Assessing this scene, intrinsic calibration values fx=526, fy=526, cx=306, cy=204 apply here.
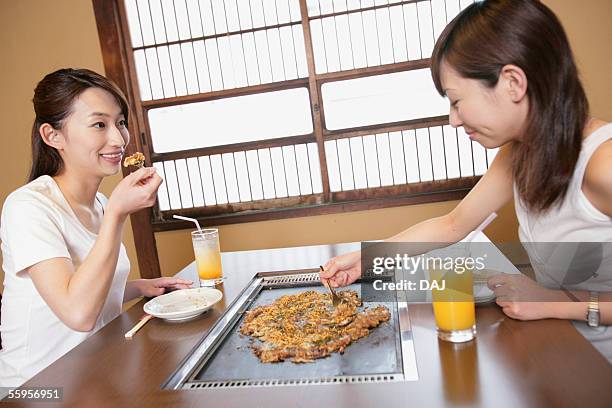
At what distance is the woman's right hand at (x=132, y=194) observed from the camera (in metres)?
1.54

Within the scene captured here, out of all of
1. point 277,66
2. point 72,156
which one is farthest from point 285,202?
point 72,156

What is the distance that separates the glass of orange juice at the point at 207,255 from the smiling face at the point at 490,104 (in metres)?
0.89

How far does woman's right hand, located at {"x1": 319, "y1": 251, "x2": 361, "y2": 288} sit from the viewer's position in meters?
1.52

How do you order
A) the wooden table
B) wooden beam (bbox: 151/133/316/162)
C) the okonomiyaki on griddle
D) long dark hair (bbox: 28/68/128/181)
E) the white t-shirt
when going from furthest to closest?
wooden beam (bbox: 151/133/316/162) → long dark hair (bbox: 28/68/128/181) → the white t-shirt → the okonomiyaki on griddle → the wooden table

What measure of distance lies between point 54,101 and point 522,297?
154 centimetres

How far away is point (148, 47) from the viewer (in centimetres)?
353

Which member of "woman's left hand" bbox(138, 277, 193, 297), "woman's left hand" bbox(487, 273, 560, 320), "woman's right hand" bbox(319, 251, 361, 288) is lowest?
"woman's left hand" bbox(138, 277, 193, 297)

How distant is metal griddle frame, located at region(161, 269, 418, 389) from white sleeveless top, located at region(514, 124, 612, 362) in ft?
1.30

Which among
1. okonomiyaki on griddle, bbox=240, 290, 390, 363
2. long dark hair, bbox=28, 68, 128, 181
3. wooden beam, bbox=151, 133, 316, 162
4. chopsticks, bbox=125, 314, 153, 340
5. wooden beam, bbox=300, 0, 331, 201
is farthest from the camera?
wooden beam, bbox=151, 133, 316, 162

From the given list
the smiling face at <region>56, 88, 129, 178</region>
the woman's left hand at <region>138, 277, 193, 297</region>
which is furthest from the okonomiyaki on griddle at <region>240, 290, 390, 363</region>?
the smiling face at <region>56, 88, 129, 178</region>

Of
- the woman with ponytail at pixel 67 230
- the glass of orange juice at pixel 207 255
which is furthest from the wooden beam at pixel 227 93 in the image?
the glass of orange juice at pixel 207 255

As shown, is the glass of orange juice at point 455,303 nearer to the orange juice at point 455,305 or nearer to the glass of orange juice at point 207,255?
the orange juice at point 455,305

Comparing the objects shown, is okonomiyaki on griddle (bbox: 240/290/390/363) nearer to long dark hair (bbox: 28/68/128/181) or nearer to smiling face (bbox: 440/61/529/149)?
smiling face (bbox: 440/61/529/149)

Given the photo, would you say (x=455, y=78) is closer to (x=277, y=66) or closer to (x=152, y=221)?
(x=277, y=66)
